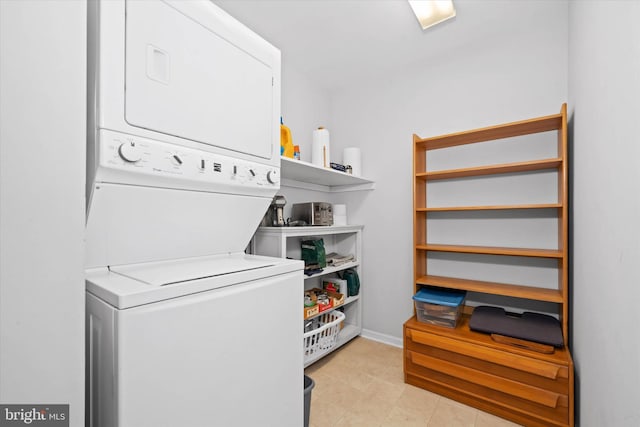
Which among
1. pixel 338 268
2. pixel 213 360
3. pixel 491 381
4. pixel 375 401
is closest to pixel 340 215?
pixel 338 268

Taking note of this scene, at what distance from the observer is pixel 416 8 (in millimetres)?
1763

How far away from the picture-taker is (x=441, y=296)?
1.94 m

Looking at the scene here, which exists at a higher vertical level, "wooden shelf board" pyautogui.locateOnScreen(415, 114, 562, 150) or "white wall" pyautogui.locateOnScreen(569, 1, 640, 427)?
"wooden shelf board" pyautogui.locateOnScreen(415, 114, 562, 150)

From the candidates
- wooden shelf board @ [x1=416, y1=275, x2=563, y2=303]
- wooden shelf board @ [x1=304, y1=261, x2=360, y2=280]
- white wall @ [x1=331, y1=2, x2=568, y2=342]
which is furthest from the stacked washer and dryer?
white wall @ [x1=331, y1=2, x2=568, y2=342]

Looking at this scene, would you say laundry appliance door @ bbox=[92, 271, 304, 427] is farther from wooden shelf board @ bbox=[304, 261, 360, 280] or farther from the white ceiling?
the white ceiling

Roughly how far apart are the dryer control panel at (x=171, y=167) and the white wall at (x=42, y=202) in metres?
0.18

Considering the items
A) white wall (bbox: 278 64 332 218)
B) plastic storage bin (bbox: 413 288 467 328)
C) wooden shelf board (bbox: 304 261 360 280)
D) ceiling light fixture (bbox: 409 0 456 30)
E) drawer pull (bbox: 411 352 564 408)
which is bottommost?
drawer pull (bbox: 411 352 564 408)

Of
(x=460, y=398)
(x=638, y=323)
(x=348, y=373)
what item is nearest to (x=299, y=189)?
(x=348, y=373)

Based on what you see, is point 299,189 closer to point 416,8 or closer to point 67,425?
point 416,8

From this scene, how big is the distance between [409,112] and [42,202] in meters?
2.54

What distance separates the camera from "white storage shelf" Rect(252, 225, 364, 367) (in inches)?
71.7

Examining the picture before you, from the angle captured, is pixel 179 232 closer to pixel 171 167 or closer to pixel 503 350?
pixel 171 167

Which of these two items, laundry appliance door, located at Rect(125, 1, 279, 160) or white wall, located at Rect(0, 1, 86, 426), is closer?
white wall, located at Rect(0, 1, 86, 426)

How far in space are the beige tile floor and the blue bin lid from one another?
604 mm
